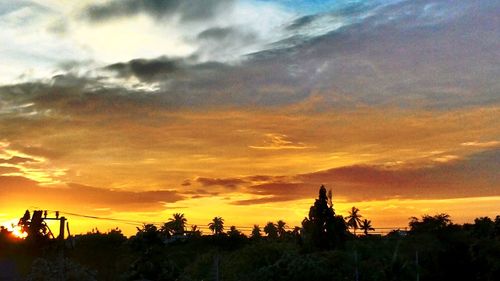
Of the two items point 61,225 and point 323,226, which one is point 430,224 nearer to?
point 323,226

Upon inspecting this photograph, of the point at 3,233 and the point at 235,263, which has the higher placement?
the point at 3,233

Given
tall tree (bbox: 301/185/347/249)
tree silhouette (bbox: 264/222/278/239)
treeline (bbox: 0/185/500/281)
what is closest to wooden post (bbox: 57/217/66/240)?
treeline (bbox: 0/185/500/281)

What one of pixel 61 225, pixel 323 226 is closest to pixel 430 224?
pixel 323 226

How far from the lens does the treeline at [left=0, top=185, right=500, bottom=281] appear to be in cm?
5962

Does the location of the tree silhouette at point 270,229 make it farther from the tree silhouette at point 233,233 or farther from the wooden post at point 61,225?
the wooden post at point 61,225

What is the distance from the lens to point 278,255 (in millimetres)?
68688

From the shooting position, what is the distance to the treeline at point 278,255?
59625 millimetres

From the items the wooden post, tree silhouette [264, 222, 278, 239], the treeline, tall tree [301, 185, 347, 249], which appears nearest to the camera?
the wooden post

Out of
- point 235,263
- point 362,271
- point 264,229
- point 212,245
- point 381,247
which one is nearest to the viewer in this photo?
point 362,271

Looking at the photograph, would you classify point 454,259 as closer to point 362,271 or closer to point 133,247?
point 362,271

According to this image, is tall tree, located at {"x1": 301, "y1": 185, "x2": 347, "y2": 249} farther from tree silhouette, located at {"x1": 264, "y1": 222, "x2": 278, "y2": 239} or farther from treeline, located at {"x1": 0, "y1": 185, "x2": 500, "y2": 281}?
tree silhouette, located at {"x1": 264, "y1": 222, "x2": 278, "y2": 239}

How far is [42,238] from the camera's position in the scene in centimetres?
6303

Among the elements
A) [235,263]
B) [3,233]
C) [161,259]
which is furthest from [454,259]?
[3,233]

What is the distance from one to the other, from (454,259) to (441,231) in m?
17.5
